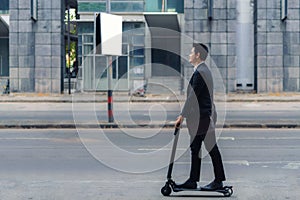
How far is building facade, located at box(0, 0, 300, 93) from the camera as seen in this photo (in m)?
35.3

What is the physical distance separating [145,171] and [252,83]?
28574 mm

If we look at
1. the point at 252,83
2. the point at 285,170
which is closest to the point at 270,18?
the point at 252,83

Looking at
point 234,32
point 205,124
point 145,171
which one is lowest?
point 145,171

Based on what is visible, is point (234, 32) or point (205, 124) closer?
point (205, 124)

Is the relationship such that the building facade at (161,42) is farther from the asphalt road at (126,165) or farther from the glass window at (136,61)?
the asphalt road at (126,165)

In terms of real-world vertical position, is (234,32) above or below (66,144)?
above

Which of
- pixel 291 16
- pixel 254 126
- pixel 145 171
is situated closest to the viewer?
pixel 145 171

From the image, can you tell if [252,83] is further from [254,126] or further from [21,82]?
[254,126]

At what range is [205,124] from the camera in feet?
23.9

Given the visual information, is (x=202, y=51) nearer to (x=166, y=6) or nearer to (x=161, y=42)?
(x=161, y=42)

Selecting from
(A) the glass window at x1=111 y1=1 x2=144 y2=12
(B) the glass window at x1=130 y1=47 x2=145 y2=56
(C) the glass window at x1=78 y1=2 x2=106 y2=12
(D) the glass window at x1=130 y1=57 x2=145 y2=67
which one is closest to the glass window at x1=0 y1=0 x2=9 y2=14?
(C) the glass window at x1=78 y1=2 x2=106 y2=12

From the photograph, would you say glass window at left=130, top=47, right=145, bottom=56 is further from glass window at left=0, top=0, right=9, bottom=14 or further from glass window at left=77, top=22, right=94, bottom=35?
glass window at left=0, top=0, right=9, bottom=14

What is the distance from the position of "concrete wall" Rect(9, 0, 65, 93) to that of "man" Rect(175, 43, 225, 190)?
97.4 ft

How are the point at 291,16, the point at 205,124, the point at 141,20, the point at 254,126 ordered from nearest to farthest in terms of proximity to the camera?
the point at 205,124 → the point at 254,126 → the point at 291,16 → the point at 141,20
